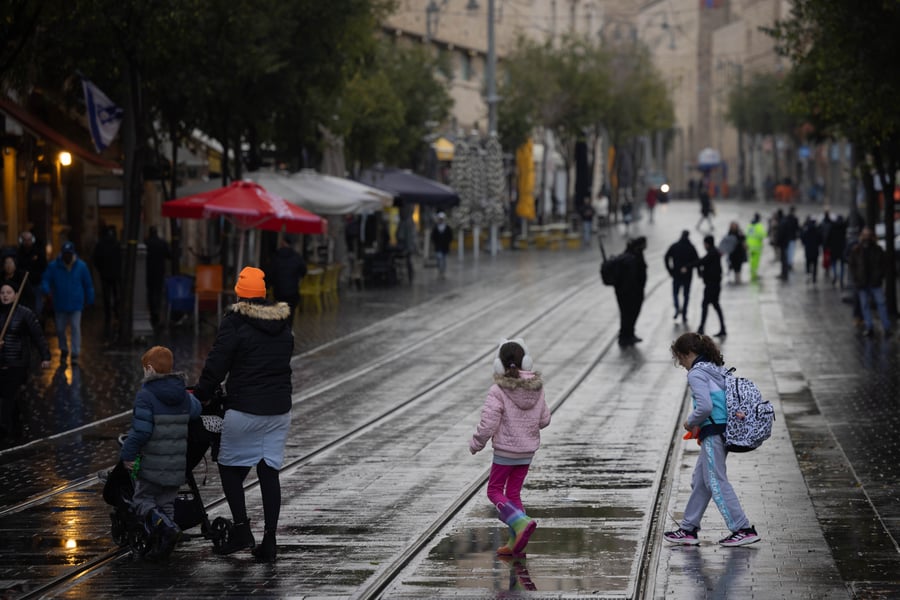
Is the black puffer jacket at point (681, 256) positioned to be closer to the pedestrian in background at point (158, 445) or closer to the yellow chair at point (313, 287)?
the yellow chair at point (313, 287)

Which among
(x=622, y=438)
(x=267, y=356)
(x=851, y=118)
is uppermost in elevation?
(x=851, y=118)

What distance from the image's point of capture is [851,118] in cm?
2584

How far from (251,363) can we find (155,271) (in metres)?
19.4

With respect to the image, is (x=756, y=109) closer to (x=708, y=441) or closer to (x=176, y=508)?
(x=708, y=441)

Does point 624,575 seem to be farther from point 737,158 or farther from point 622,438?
point 737,158

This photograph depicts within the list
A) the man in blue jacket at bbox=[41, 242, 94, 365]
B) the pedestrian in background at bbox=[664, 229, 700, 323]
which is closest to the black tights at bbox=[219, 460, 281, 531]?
the man in blue jacket at bbox=[41, 242, 94, 365]

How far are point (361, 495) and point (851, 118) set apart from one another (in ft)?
49.8

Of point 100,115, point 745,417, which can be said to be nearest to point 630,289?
point 100,115

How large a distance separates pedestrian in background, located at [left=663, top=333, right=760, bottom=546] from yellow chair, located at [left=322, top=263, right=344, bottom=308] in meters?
23.6

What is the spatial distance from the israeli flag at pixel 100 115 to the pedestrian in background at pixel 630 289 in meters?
7.69

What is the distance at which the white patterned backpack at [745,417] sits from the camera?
1062cm

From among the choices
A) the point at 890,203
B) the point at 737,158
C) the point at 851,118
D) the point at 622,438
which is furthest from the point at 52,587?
the point at 737,158

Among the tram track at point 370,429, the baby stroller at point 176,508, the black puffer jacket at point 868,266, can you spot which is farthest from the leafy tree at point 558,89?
the baby stroller at point 176,508

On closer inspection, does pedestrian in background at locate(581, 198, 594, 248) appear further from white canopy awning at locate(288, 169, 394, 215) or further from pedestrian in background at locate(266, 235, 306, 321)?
pedestrian in background at locate(266, 235, 306, 321)
